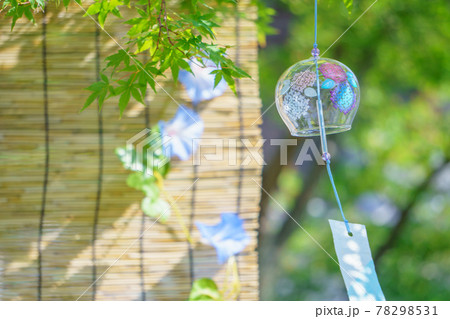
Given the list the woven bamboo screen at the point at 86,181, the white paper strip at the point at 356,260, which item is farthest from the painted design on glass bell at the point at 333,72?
the woven bamboo screen at the point at 86,181

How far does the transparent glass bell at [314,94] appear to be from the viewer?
900mm

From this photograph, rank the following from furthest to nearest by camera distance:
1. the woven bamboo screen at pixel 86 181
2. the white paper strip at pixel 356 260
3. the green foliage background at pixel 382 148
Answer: the green foliage background at pixel 382 148
the woven bamboo screen at pixel 86 181
the white paper strip at pixel 356 260

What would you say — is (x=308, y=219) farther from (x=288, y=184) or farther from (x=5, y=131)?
(x=5, y=131)

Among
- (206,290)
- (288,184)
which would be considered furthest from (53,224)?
(288,184)

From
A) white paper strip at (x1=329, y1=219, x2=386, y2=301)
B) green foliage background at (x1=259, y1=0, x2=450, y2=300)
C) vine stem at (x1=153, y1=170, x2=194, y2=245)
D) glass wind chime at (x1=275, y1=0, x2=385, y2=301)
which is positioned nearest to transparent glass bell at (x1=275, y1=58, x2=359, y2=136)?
glass wind chime at (x1=275, y1=0, x2=385, y2=301)

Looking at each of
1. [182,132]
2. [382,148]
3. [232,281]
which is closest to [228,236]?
[232,281]

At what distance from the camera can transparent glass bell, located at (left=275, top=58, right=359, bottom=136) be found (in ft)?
2.95

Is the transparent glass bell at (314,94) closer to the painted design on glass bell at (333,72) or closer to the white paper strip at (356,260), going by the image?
the painted design on glass bell at (333,72)

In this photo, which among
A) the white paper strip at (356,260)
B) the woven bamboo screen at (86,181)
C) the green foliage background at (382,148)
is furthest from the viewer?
the green foliage background at (382,148)

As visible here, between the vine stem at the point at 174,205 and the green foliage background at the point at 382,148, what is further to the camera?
the green foliage background at the point at 382,148

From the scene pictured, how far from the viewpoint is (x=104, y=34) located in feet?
4.01

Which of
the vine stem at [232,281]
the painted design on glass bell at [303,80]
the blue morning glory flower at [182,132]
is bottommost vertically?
the vine stem at [232,281]

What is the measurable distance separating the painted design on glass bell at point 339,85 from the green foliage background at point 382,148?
1170mm

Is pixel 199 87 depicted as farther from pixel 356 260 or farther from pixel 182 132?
pixel 356 260
